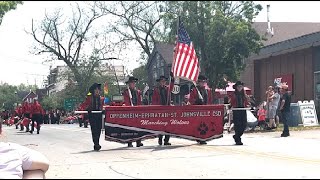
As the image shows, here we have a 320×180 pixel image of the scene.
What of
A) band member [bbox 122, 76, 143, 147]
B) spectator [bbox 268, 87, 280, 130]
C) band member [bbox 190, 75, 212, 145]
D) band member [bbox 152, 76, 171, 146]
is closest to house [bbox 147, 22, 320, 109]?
spectator [bbox 268, 87, 280, 130]

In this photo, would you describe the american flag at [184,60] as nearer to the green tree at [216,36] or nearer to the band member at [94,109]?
the band member at [94,109]

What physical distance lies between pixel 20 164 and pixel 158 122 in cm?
726

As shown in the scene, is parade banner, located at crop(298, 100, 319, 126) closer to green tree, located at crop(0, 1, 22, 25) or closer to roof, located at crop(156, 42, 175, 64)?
green tree, located at crop(0, 1, 22, 25)

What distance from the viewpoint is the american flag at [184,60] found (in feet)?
50.3

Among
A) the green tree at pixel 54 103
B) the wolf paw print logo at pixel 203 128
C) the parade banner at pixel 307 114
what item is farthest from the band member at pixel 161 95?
the green tree at pixel 54 103

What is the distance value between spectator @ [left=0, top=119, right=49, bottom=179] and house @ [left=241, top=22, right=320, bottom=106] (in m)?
24.8

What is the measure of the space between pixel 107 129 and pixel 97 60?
46.3m

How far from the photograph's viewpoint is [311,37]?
30641 mm

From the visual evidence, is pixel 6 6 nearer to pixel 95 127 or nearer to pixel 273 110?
pixel 273 110

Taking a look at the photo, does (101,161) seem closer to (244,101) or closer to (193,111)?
(193,111)

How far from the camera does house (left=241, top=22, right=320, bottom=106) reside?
1243 inches

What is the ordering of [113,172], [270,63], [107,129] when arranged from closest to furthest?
[113,172] → [107,129] → [270,63]

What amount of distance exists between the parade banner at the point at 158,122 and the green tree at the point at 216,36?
23688mm

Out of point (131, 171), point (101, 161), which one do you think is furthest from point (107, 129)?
point (131, 171)
